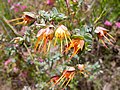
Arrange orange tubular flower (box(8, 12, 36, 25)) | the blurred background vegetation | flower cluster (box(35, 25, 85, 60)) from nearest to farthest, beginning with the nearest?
flower cluster (box(35, 25, 85, 60))
orange tubular flower (box(8, 12, 36, 25))
the blurred background vegetation

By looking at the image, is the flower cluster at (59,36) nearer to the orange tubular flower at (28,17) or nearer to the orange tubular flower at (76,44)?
the orange tubular flower at (76,44)

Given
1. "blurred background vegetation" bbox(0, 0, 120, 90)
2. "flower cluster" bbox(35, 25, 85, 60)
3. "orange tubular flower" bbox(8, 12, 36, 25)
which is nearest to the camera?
"flower cluster" bbox(35, 25, 85, 60)

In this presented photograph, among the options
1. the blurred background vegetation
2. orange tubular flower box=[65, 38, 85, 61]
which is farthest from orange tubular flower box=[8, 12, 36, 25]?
orange tubular flower box=[65, 38, 85, 61]

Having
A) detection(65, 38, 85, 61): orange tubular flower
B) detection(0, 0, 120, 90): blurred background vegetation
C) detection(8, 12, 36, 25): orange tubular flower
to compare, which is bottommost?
detection(0, 0, 120, 90): blurred background vegetation

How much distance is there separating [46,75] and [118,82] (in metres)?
0.70

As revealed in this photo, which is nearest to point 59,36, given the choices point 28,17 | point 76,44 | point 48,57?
point 76,44

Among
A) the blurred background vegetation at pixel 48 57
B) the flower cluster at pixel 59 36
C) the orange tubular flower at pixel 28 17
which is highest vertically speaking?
the orange tubular flower at pixel 28 17

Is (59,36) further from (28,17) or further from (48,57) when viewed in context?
(48,57)

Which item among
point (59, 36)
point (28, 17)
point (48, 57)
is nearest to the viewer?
point (59, 36)

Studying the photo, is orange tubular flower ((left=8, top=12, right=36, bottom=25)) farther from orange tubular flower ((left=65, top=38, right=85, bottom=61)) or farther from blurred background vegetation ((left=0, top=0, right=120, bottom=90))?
orange tubular flower ((left=65, top=38, right=85, bottom=61))

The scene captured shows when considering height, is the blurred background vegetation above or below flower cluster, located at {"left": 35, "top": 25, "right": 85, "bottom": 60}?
below

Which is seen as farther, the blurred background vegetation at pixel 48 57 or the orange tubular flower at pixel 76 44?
the blurred background vegetation at pixel 48 57

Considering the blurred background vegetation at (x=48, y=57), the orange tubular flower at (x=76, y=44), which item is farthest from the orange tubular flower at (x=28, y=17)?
the orange tubular flower at (x=76, y=44)

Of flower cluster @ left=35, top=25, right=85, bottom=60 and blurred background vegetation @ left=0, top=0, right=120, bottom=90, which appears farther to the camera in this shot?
blurred background vegetation @ left=0, top=0, right=120, bottom=90
